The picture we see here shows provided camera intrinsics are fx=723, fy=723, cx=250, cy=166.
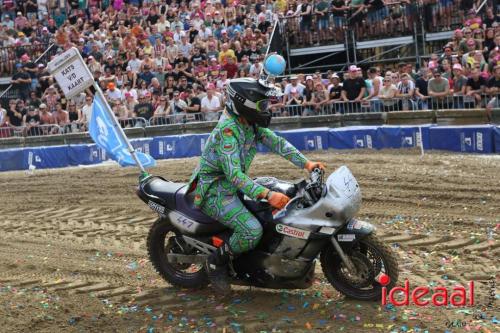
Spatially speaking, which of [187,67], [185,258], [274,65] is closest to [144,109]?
[187,67]

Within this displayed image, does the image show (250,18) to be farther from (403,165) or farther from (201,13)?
(403,165)

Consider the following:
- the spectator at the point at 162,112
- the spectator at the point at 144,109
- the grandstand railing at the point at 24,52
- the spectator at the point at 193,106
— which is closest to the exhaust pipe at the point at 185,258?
the spectator at the point at 193,106

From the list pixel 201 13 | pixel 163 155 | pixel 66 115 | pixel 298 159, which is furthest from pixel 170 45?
pixel 298 159

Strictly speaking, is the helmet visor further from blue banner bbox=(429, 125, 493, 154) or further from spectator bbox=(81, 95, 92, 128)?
spectator bbox=(81, 95, 92, 128)

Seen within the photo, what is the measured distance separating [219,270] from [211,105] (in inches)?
469

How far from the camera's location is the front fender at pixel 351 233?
5.95 metres

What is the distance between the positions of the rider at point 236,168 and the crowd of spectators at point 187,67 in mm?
9343

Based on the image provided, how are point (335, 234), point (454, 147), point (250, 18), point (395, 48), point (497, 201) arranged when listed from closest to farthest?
point (335, 234), point (497, 201), point (454, 147), point (395, 48), point (250, 18)

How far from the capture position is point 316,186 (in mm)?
6152

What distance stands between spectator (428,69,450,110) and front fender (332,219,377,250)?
9.86 m

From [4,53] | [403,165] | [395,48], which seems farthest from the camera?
[4,53]

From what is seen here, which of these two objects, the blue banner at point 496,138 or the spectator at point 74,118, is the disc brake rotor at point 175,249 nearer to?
the blue banner at point 496,138

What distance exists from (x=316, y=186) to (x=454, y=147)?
27.9ft

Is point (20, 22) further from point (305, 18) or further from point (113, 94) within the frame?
point (305, 18)
